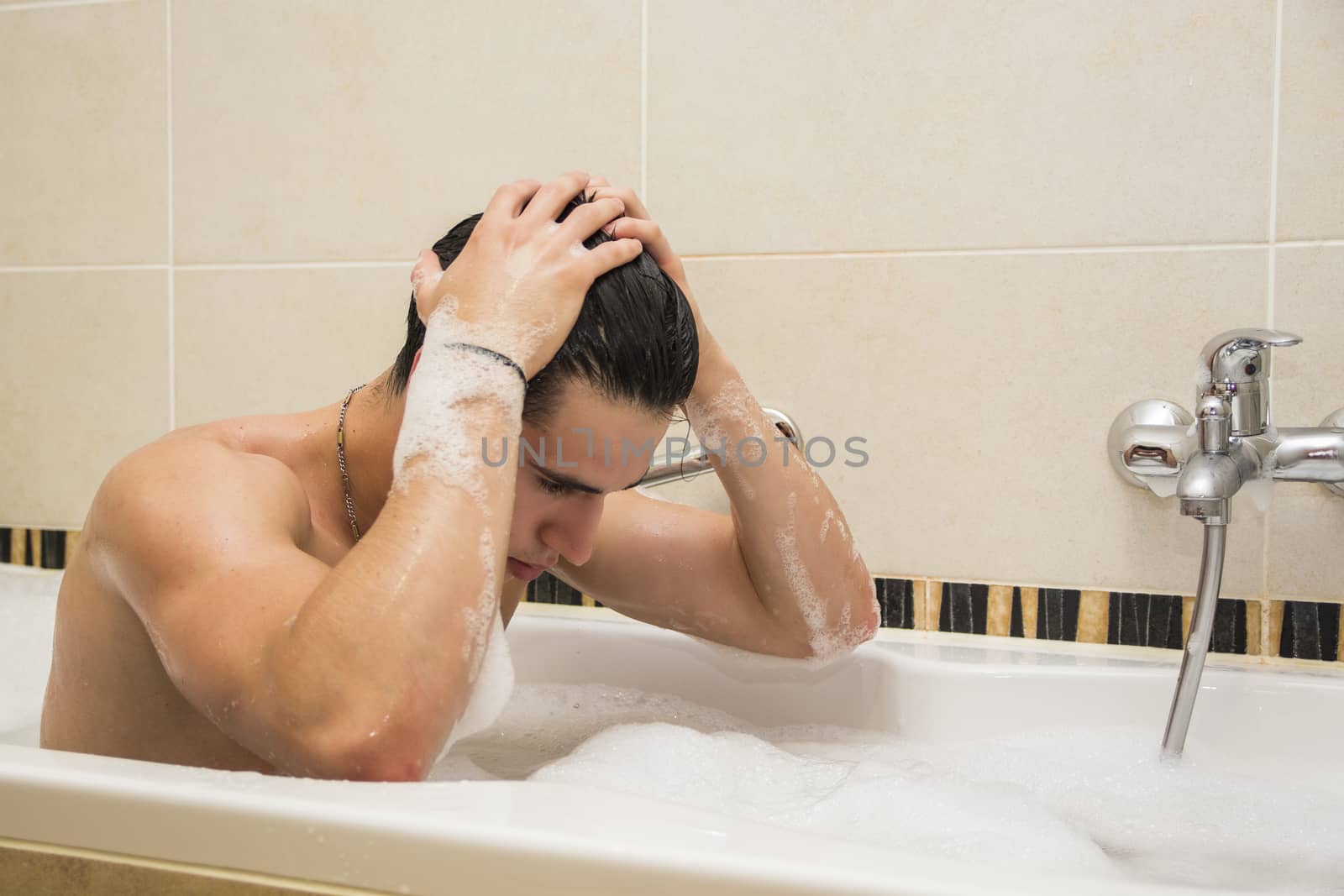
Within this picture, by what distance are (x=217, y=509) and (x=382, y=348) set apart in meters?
0.76

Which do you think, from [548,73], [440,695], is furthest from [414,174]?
[440,695]

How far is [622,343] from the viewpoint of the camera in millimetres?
866

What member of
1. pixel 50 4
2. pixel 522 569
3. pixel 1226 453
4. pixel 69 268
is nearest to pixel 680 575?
pixel 522 569

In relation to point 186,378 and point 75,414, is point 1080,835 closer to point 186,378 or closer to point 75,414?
point 186,378

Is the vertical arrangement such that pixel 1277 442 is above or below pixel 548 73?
below

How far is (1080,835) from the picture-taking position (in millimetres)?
867

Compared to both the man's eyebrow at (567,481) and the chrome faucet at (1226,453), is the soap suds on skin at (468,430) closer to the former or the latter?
the man's eyebrow at (567,481)

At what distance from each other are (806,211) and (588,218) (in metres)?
0.54

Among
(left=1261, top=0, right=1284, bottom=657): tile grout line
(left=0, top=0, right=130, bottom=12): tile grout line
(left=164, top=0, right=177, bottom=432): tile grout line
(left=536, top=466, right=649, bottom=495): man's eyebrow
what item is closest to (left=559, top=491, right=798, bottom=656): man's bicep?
(left=536, top=466, right=649, bottom=495): man's eyebrow

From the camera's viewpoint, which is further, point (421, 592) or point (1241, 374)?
point (1241, 374)

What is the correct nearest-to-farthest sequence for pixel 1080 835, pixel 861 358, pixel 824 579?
pixel 1080 835 < pixel 824 579 < pixel 861 358

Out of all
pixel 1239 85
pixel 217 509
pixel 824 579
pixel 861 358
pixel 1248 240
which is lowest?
pixel 824 579

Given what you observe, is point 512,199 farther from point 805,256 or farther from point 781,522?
point 805,256

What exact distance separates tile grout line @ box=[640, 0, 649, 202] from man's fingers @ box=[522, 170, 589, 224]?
488 millimetres
